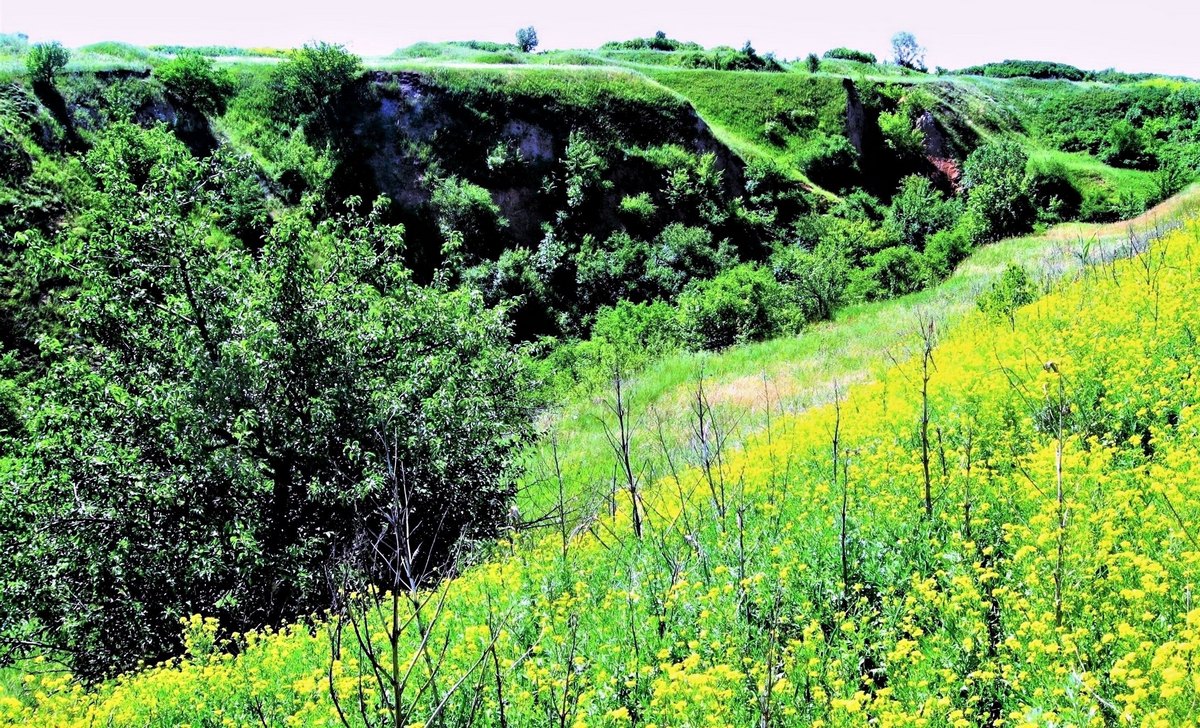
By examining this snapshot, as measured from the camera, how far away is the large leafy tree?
27.3ft

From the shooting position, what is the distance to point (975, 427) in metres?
6.10

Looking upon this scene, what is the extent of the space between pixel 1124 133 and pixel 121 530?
65987mm

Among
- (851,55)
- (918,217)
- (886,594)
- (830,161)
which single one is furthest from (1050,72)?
(886,594)

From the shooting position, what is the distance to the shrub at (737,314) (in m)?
24.2

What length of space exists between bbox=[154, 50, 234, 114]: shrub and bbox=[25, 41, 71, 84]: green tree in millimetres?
3738

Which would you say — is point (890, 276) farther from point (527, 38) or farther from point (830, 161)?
point (527, 38)

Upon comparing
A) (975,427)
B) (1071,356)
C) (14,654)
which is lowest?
(14,654)

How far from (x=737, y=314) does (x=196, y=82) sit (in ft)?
92.2

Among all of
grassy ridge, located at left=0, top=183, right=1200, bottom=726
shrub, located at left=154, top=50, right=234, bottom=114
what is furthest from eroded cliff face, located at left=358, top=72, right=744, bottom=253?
grassy ridge, located at left=0, top=183, right=1200, bottom=726

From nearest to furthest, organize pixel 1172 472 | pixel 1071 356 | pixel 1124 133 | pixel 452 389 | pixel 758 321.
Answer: pixel 1172 472, pixel 1071 356, pixel 452 389, pixel 758 321, pixel 1124 133

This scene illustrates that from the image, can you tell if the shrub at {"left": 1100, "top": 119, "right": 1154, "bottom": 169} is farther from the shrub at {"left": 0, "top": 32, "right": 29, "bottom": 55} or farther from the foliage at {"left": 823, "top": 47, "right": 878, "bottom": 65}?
the shrub at {"left": 0, "top": 32, "right": 29, "bottom": 55}

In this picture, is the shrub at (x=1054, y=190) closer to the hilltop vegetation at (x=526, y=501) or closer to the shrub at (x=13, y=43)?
the hilltop vegetation at (x=526, y=501)

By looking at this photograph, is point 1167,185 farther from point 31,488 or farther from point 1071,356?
point 31,488

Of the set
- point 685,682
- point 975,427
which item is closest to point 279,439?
point 685,682
